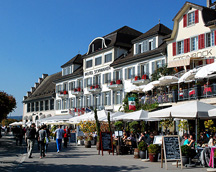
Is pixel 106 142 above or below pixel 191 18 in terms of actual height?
below

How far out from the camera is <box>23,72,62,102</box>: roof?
68.1 metres

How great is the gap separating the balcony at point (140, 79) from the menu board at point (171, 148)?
81.6 feet

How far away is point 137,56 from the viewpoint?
133 ft

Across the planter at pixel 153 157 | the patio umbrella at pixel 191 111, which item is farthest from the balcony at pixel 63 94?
the planter at pixel 153 157

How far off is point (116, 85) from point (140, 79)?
17.0ft

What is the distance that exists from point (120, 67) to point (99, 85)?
5.61m

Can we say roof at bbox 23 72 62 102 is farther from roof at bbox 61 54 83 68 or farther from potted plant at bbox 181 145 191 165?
potted plant at bbox 181 145 191 165

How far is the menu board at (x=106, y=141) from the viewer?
1991 cm

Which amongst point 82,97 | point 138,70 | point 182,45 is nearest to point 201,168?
point 182,45

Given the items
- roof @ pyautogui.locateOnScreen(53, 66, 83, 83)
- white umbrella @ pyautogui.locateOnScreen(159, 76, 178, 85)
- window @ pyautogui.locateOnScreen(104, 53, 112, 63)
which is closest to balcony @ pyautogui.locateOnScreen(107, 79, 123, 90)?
window @ pyautogui.locateOnScreen(104, 53, 112, 63)

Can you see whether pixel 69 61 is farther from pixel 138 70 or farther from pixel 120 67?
pixel 138 70

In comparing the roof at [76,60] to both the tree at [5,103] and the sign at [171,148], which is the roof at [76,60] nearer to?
the tree at [5,103]

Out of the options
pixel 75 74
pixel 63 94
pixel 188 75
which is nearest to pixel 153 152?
pixel 188 75

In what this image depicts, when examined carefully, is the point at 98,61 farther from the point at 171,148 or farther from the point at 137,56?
the point at 171,148
